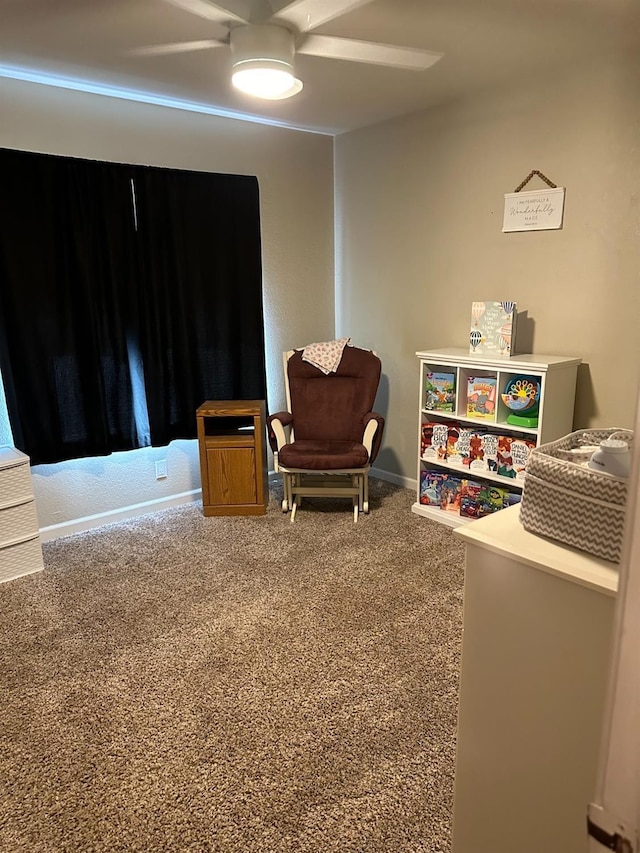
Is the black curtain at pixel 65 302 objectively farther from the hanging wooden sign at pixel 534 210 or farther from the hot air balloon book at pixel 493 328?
the hanging wooden sign at pixel 534 210

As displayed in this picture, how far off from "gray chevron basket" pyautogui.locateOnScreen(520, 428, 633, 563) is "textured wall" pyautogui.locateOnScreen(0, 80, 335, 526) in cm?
290

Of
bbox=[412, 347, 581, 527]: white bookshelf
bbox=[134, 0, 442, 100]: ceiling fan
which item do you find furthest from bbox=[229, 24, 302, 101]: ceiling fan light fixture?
bbox=[412, 347, 581, 527]: white bookshelf

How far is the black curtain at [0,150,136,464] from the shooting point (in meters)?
3.01

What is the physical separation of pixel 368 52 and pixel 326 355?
1.74m

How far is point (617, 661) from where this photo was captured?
1.58 ft

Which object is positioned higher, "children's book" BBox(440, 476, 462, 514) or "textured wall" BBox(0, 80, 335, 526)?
"textured wall" BBox(0, 80, 335, 526)

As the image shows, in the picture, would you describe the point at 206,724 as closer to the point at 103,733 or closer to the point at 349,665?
the point at 103,733

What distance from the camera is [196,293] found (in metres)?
3.65

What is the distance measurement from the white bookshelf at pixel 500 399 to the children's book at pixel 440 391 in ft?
0.08

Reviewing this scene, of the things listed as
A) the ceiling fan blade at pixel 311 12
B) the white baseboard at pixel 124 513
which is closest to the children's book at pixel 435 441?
the white baseboard at pixel 124 513

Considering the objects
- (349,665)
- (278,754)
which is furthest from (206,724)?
(349,665)

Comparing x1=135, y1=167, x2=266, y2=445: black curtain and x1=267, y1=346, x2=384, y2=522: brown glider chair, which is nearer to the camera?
x1=135, y1=167, x2=266, y2=445: black curtain

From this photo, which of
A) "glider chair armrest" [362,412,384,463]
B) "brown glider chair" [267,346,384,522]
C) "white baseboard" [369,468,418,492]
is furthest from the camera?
"white baseboard" [369,468,418,492]

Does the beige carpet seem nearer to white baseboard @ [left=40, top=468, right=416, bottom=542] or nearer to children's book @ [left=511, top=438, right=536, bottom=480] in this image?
white baseboard @ [left=40, top=468, right=416, bottom=542]
